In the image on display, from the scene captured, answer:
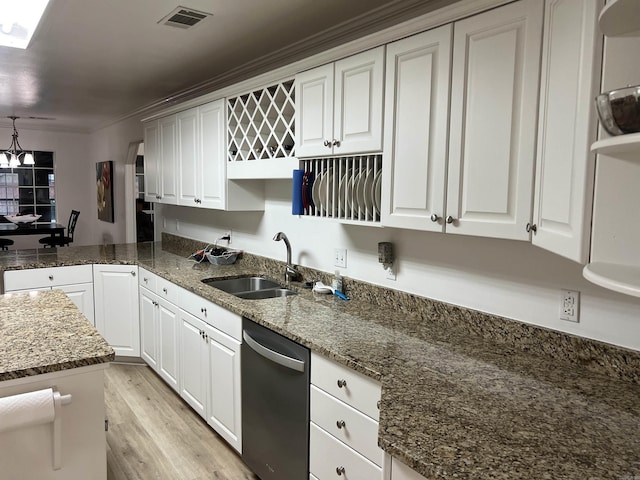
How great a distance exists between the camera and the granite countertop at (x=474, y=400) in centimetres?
110

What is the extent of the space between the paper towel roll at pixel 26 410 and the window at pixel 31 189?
8099 millimetres

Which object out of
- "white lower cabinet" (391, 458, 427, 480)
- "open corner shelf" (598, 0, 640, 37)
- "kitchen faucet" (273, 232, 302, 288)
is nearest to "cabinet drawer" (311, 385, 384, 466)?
"white lower cabinet" (391, 458, 427, 480)

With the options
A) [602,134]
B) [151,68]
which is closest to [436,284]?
[602,134]

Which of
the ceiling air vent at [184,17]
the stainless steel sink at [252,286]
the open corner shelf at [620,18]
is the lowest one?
the stainless steel sink at [252,286]

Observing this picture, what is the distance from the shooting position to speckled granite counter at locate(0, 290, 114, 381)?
165 cm

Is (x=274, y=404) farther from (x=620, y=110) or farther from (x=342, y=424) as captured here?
(x=620, y=110)

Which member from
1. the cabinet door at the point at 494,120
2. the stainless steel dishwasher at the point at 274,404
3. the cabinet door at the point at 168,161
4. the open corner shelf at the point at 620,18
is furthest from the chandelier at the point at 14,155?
the open corner shelf at the point at 620,18

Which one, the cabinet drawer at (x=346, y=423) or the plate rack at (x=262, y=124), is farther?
the plate rack at (x=262, y=124)

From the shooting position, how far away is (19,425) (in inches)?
60.5

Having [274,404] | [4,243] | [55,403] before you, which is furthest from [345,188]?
[4,243]

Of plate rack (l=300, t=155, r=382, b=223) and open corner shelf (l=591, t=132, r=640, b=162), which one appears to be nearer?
open corner shelf (l=591, t=132, r=640, b=162)

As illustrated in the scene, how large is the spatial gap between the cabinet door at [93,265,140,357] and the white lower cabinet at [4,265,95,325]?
0.05 meters

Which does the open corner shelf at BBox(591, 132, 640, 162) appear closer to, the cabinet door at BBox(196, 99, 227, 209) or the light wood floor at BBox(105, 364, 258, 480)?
the light wood floor at BBox(105, 364, 258, 480)

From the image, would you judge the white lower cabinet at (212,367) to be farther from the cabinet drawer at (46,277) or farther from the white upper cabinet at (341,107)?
the cabinet drawer at (46,277)
